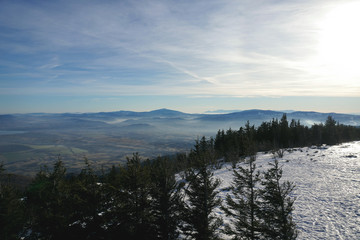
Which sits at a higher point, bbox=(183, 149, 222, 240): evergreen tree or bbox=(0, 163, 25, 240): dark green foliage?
bbox=(183, 149, 222, 240): evergreen tree

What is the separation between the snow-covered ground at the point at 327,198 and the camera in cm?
1476

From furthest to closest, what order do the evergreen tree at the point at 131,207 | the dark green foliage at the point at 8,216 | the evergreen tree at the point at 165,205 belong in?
the dark green foliage at the point at 8,216 → the evergreen tree at the point at 165,205 → the evergreen tree at the point at 131,207

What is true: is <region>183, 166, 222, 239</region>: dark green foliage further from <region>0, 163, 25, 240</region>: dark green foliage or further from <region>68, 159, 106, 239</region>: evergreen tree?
<region>0, 163, 25, 240</region>: dark green foliage

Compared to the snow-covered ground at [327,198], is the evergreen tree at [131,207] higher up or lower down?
higher up

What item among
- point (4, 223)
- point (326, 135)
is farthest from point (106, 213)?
point (326, 135)

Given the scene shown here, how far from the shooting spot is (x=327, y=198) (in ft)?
65.5

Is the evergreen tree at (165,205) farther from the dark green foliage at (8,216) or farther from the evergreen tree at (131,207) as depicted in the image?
the dark green foliage at (8,216)

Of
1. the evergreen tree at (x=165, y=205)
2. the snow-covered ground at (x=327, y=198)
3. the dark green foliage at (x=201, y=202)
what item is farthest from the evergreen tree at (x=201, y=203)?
the snow-covered ground at (x=327, y=198)

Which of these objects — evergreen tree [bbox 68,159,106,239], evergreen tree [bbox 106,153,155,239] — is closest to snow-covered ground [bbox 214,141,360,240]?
evergreen tree [bbox 106,153,155,239]

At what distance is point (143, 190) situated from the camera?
12.5 m

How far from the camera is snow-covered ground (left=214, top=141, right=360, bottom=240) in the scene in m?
14.8

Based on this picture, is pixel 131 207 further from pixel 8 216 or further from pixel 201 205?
pixel 8 216

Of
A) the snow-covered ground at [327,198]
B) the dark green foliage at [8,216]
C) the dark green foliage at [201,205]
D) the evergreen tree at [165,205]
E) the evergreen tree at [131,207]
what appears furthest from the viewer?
the snow-covered ground at [327,198]

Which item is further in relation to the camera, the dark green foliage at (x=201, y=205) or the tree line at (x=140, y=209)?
the dark green foliage at (x=201, y=205)
